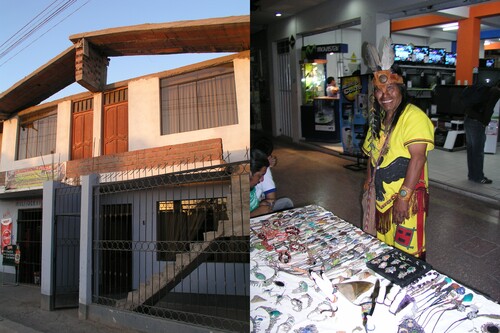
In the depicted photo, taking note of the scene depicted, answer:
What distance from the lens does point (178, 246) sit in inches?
57.9

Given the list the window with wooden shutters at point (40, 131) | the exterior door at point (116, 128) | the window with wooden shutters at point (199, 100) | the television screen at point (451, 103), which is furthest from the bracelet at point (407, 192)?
the window with wooden shutters at point (40, 131)

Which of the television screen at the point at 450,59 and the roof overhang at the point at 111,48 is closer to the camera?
the television screen at the point at 450,59

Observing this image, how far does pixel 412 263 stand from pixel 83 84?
1.40m

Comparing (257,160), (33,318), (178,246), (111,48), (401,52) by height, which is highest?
(111,48)

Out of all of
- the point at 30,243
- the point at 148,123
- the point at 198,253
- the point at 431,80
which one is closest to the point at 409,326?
the point at 431,80

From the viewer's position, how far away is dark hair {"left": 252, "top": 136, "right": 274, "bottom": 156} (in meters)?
0.86

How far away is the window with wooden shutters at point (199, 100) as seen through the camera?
3.69 ft

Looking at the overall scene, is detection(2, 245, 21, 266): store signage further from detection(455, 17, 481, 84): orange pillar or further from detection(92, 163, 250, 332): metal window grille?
detection(455, 17, 481, 84): orange pillar

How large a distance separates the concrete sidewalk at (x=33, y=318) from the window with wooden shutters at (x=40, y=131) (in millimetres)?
697

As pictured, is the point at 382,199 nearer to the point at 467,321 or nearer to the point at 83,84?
the point at 467,321

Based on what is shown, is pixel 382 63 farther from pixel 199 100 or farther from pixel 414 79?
pixel 199 100

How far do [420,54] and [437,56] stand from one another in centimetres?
5

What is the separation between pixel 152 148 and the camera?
1407mm

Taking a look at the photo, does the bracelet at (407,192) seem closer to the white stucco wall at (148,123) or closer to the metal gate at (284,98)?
the metal gate at (284,98)
